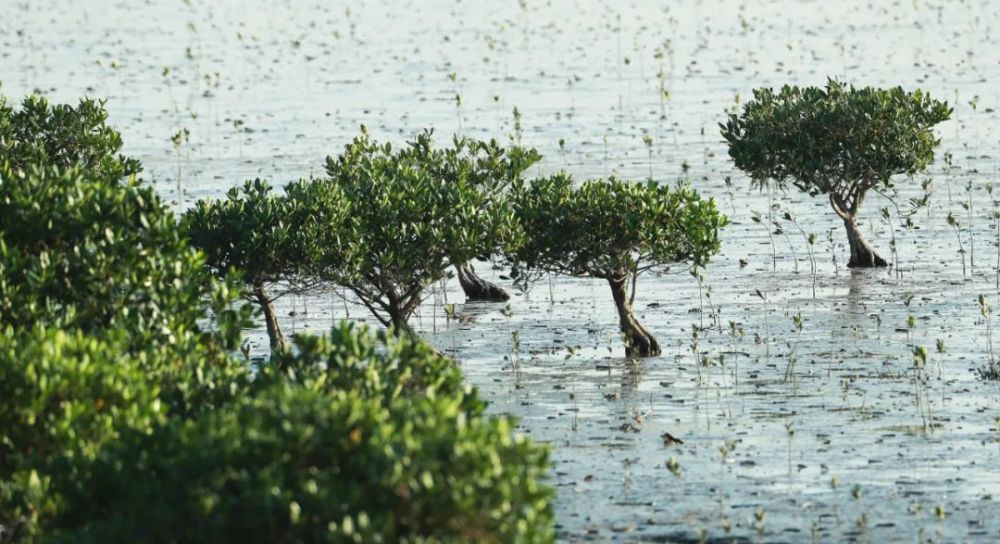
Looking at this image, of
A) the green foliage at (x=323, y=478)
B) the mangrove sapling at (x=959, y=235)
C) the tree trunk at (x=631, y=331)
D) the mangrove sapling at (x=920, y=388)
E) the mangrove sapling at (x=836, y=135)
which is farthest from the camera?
the mangrove sapling at (x=836, y=135)

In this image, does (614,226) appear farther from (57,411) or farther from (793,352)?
(57,411)

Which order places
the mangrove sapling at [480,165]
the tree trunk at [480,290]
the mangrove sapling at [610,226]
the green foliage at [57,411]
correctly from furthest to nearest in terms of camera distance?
the tree trunk at [480,290] < the mangrove sapling at [480,165] < the mangrove sapling at [610,226] < the green foliage at [57,411]

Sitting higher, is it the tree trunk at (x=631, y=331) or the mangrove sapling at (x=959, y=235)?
the mangrove sapling at (x=959, y=235)

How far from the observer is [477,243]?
28141 millimetres

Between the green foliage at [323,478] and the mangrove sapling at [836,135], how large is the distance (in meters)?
22.6

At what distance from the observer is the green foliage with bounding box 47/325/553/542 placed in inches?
507

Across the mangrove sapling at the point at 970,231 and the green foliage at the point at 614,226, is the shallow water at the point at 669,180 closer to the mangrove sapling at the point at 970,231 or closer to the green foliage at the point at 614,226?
the mangrove sapling at the point at 970,231

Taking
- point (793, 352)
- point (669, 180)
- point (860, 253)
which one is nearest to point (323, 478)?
point (793, 352)

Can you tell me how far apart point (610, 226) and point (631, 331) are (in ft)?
7.54

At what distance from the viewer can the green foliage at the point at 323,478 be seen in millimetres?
12867

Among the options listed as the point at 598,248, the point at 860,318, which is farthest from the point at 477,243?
the point at 860,318

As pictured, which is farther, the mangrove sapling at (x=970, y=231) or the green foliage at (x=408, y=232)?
the mangrove sapling at (x=970, y=231)

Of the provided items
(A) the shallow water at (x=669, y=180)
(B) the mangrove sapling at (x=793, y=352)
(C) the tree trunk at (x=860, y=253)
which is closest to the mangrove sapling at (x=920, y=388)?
(A) the shallow water at (x=669, y=180)

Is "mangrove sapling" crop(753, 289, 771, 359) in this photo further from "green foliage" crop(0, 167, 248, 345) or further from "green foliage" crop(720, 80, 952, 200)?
"green foliage" crop(0, 167, 248, 345)
